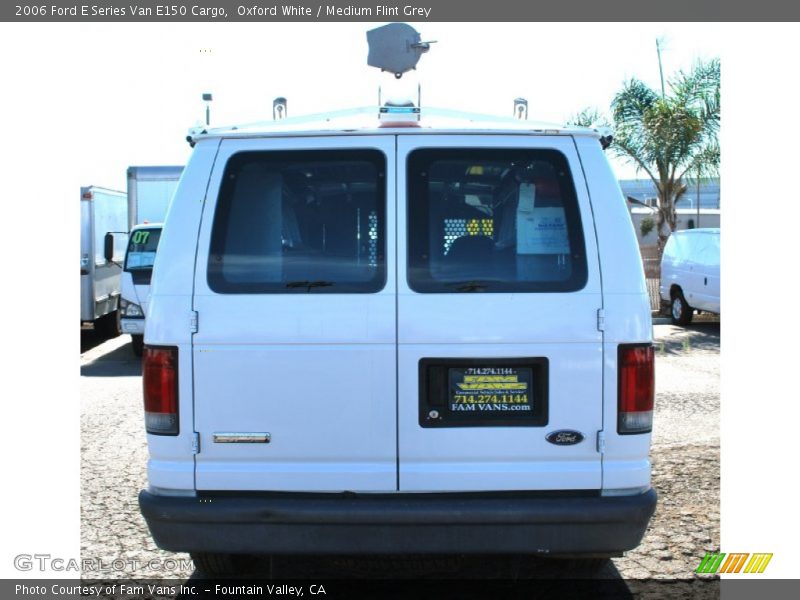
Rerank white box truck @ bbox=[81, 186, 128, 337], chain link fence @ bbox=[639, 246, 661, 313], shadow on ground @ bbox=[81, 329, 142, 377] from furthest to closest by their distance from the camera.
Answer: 1. chain link fence @ bbox=[639, 246, 661, 313]
2. white box truck @ bbox=[81, 186, 128, 337]
3. shadow on ground @ bbox=[81, 329, 142, 377]

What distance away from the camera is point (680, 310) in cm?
1714

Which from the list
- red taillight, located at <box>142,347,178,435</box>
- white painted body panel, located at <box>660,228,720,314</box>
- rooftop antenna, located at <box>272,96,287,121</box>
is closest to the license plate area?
red taillight, located at <box>142,347,178,435</box>

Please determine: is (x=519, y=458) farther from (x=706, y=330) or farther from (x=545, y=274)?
Result: (x=706, y=330)

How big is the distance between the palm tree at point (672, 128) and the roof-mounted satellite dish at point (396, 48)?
12.8 meters

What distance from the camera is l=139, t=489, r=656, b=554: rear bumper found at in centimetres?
367

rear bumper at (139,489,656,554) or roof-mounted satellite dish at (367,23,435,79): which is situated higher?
roof-mounted satellite dish at (367,23,435,79)

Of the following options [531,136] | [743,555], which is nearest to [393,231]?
[531,136]

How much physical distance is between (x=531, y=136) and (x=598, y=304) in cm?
82

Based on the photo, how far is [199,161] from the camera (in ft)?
12.8

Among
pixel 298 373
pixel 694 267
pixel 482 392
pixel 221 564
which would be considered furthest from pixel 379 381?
pixel 694 267

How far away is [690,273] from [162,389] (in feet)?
47.5

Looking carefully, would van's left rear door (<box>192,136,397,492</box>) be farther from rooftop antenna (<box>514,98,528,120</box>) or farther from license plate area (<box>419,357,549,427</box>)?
rooftop antenna (<box>514,98,528,120</box>)

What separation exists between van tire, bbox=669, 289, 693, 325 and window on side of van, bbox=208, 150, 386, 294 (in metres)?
14.2

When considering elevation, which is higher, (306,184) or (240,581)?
(306,184)
